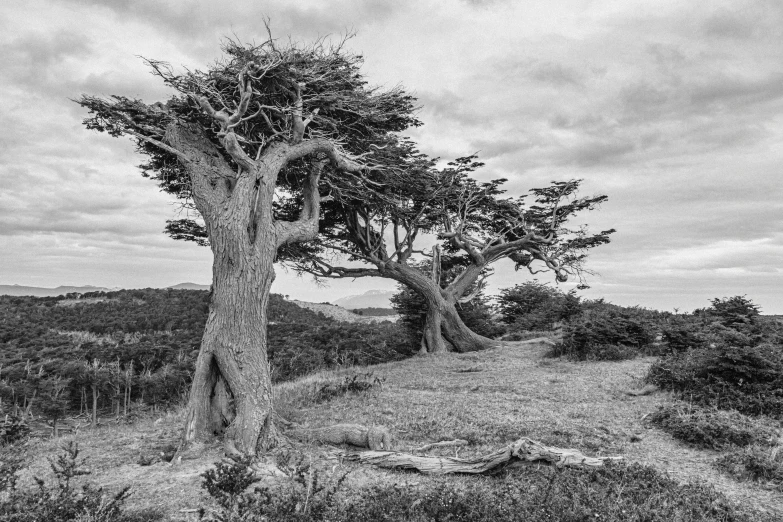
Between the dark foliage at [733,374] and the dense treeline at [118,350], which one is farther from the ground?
the dark foliage at [733,374]

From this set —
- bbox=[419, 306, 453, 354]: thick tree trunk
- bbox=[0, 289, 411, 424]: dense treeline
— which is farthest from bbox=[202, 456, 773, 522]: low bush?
bbox=[419, 306, 453, 354]: thick tree trunk

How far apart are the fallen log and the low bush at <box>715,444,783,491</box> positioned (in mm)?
1400

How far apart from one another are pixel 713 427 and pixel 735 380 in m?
2.79

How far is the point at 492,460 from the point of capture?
197 inches

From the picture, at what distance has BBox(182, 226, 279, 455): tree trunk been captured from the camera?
614 cm

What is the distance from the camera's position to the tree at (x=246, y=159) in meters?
6.55

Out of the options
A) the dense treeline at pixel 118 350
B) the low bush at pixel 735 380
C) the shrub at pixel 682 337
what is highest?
the shrub at pixel 682 337

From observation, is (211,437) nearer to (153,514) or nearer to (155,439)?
(155,439)

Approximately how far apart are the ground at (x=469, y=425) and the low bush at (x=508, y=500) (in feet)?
2.07

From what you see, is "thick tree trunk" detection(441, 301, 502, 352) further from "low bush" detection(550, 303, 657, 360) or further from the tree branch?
the tree branch

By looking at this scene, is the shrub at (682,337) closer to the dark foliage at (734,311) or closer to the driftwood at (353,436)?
the dark foliage at (734,311)

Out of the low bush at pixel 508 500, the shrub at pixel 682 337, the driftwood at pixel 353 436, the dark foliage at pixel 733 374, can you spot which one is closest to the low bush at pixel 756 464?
the low bush at pixel 508 500

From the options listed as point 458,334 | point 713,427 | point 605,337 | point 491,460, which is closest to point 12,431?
point 491,460

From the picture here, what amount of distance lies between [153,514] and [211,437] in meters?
2.53
